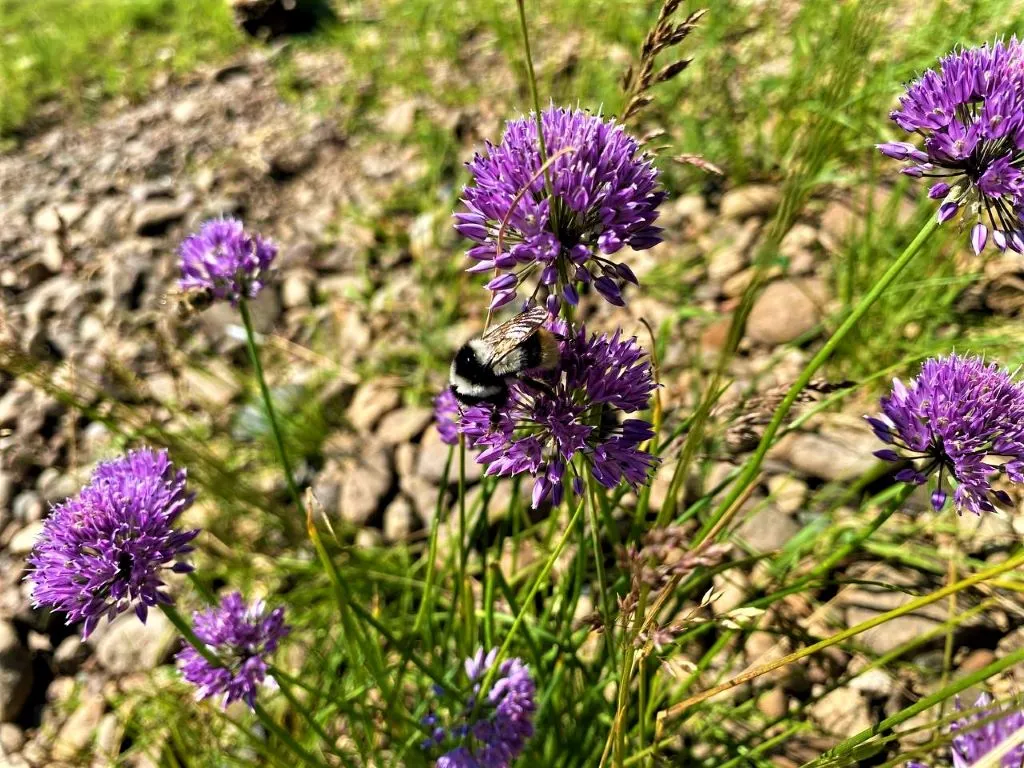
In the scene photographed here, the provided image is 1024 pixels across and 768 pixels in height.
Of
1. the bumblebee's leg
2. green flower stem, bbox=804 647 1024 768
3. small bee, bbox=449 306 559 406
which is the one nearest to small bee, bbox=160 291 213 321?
small bee, bbox=449 306 559 406

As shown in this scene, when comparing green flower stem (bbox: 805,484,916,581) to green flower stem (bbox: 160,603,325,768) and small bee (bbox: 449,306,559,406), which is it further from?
green flower stem (bbox: 160,603,325,768)

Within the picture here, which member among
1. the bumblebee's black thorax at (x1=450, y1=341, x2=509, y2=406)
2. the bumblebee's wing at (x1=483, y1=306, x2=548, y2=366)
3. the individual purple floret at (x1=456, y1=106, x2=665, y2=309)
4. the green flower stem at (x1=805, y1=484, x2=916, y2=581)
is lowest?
the green flower stem at (x1=805, y1=484, x2=916, y2=581)

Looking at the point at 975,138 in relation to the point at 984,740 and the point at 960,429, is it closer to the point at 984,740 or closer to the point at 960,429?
the point at 960,429

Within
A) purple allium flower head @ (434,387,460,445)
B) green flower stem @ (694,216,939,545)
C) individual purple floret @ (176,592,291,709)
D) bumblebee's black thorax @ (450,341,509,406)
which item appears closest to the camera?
green flower stem @ (694,216,939,545)

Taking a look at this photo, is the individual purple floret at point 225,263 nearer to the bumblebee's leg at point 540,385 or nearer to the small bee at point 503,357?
the small bee at point 503,357

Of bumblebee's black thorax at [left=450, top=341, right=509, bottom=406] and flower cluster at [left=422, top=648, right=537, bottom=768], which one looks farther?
flower cluster at [left=422, top=648, right=537, bottom=768]

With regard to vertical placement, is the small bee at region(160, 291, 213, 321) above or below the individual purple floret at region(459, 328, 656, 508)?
above

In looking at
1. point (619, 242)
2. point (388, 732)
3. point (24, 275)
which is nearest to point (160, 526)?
point (388, 732)

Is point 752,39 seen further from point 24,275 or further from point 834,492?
point 24,275
